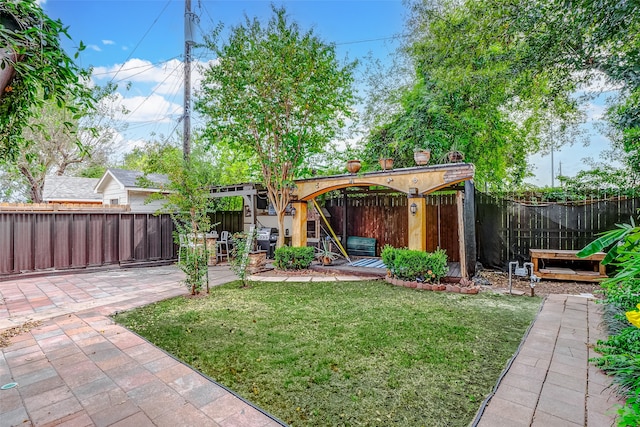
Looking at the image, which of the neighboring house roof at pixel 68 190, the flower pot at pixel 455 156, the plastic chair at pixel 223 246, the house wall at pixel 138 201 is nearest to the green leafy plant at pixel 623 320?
the flower pot at pixel 455 156

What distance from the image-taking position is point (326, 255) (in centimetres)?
769

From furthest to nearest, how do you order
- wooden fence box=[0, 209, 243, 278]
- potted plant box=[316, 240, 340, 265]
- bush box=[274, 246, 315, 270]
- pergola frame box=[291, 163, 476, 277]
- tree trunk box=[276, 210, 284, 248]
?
tree trunk box=[276, 210, 284, 248] → potted plant box=[316, 240, 340, 265] → bush box=[274, 246, 315, 270] → wooden fence box=[0, 209, 243, 278] → pergola frame box=[291, 163, 476, 277]

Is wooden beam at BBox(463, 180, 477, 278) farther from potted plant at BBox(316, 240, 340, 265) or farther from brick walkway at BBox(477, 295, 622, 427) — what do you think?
potted plant at BBox(316, 240, 340, 265)

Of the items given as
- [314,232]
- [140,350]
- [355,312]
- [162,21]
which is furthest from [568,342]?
[162,21]

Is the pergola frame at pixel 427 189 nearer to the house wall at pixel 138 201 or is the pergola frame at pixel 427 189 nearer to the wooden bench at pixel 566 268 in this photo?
the wooden bench at pixel 566 268

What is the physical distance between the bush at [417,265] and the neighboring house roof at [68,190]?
16.5m

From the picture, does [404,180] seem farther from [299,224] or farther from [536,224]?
[536,224]

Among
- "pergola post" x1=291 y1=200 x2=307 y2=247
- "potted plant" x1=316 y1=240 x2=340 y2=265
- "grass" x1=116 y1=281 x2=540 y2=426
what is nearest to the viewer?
"grass" x1=116 y1=281 x2=540 y2=426

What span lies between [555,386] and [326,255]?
5.65 m

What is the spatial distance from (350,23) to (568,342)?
359 inches

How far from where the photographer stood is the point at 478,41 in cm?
573

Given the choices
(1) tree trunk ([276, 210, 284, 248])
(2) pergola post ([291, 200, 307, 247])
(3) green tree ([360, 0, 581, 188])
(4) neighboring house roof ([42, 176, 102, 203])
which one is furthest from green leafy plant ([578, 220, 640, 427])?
(4) neighboring house roof ([42, 176, 102, 203])

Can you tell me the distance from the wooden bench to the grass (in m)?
1.69

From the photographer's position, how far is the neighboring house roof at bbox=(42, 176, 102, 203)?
47.7 feet
